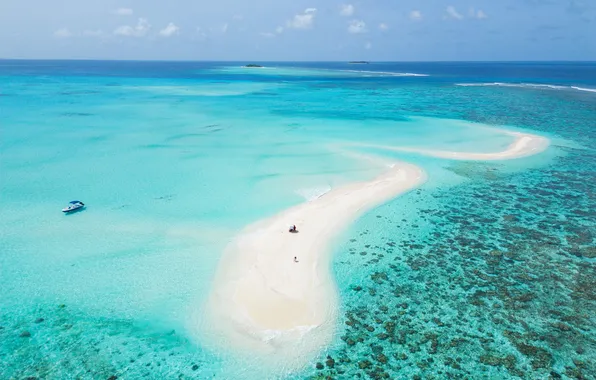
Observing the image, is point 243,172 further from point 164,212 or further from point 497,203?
point 497,203

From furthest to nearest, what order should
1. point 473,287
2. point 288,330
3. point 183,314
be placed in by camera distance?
point 473,287, point 183,314, point 288,330

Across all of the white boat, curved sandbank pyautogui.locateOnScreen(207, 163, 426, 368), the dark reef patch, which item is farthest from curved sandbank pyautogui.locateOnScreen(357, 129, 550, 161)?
the white boat

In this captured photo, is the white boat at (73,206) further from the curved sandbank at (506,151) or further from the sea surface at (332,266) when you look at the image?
the curved sandbank at (506,151)

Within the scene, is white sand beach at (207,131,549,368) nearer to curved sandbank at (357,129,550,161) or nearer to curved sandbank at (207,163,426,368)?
curved sandbank at (207,163,426,368)

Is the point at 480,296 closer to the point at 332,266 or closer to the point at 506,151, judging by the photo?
the point at 332,266

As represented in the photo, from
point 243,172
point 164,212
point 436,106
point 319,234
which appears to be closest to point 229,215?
point 164,212

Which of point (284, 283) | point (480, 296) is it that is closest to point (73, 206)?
point (284, 283)
